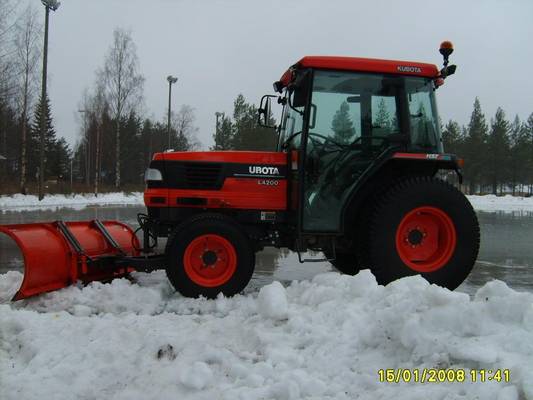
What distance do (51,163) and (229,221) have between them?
5618 cm

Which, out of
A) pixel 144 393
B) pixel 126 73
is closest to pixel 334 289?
pixel 144 393

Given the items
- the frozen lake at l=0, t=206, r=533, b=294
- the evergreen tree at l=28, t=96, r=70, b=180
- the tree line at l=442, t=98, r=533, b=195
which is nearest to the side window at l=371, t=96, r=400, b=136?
the frozen lake at l=0, t=206, r=533, b=294

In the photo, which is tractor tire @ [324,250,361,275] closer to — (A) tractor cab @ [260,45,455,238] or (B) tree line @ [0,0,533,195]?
(A) tractor cab @ [260,45,455,238]

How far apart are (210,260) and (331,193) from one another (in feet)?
5.08

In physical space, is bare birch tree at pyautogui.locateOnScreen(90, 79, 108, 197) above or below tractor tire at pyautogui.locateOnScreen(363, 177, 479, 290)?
above

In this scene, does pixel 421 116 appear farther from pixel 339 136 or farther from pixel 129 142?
pixel 129 142

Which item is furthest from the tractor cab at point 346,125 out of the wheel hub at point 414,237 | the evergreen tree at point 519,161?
the evergreen tree at point 519,161

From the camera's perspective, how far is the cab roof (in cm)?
506

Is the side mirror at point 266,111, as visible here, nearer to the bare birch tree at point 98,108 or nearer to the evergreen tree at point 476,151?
the bare birch tree at point 98,108

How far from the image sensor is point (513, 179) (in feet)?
190

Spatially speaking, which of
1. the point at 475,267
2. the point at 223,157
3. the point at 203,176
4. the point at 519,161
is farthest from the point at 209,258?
the point at 519,161

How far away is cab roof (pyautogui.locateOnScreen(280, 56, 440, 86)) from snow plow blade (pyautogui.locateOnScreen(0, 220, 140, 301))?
3.00 metres

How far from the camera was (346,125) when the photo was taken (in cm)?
523

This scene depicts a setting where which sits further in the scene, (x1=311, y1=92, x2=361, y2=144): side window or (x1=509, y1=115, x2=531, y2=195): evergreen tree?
(x1=509, y1=115, x2=531, y2=195): evergreen tree
